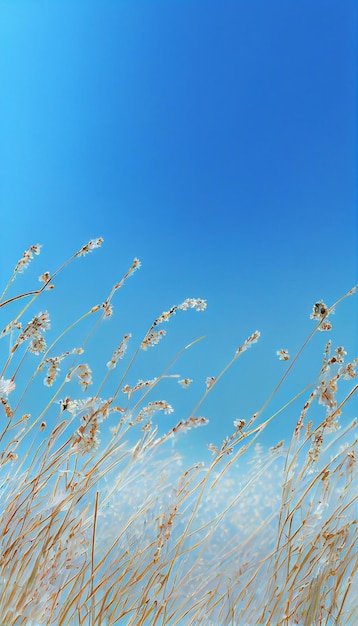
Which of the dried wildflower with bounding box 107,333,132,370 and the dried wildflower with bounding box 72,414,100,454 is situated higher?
the dried wildflower with bounding box 107,333,132,370

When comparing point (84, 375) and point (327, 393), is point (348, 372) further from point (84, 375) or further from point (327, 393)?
point (84, 375)

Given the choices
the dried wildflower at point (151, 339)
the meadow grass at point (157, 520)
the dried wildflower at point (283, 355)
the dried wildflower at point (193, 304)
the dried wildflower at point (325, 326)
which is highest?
the dried wildflower at point (193, 304)

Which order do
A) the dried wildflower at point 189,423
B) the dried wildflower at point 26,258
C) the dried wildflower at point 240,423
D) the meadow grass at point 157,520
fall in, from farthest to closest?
the dried wildflower at point 26,258 < the dried wildflower at point 240,423 < the meadow grass at point 157,520 < the dried wildflower at point 189,423

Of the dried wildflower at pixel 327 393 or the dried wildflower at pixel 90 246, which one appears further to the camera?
the dried wildflower at pixel 90 246

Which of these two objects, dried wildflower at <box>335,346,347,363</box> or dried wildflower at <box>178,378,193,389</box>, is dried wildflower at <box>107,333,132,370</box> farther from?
dried wildflower at <box>335,346,347,363</box>

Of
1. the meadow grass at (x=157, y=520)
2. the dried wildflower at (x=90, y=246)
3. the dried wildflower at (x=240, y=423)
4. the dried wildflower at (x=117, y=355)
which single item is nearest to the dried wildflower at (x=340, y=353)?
the meadow grass at (x=157, y=520)

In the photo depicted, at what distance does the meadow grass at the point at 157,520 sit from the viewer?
1168mm

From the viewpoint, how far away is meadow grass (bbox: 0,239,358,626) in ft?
3.83

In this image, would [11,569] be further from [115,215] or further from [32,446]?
[115,215]

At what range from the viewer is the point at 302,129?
3107mm

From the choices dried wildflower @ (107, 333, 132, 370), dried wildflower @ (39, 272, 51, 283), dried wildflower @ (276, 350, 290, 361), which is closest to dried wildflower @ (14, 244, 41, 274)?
dried wildflower @ (39, 272, 51, 283)

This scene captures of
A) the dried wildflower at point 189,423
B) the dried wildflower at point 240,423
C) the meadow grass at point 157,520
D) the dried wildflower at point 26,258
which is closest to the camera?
the dried wildflower at point 189,423

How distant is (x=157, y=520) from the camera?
1.23m

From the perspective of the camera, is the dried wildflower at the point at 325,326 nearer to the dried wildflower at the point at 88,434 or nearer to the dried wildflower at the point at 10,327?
the dried wildflower at the point at 88,434
